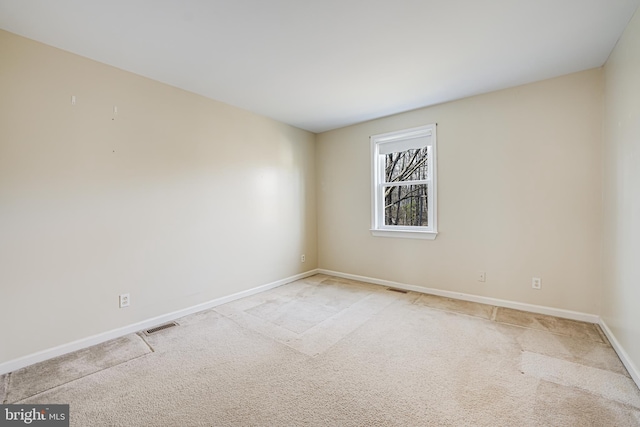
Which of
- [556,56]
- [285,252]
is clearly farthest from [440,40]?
[285,252]

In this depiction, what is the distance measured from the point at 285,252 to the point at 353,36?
9.68 ft

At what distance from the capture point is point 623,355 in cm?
196

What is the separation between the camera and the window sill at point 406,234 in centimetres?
354

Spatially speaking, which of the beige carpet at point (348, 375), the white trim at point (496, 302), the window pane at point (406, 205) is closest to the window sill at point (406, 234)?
the window pane at point (406, 205)

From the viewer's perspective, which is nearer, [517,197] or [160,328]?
[160,328]

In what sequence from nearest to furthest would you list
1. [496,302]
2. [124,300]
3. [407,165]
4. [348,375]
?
[348,375] → [124,300] → [496,302] → [407,165]

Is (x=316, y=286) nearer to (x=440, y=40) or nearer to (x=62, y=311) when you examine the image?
(x=62, y=311)

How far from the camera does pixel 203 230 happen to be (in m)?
3.17

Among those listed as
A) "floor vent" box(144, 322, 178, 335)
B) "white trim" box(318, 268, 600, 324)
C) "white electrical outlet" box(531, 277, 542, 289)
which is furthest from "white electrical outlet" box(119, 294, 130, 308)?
"white electrical outlet" box(531, 277, 542, 289)

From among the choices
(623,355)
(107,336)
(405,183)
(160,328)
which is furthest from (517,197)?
(107,336)

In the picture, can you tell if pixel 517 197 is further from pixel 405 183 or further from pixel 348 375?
pixel 348 375

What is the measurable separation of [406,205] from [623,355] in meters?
2.44

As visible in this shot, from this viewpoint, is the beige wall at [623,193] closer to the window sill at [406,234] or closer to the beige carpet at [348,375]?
the beige carpet at [348,375]

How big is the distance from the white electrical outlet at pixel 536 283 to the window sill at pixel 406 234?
107cm
